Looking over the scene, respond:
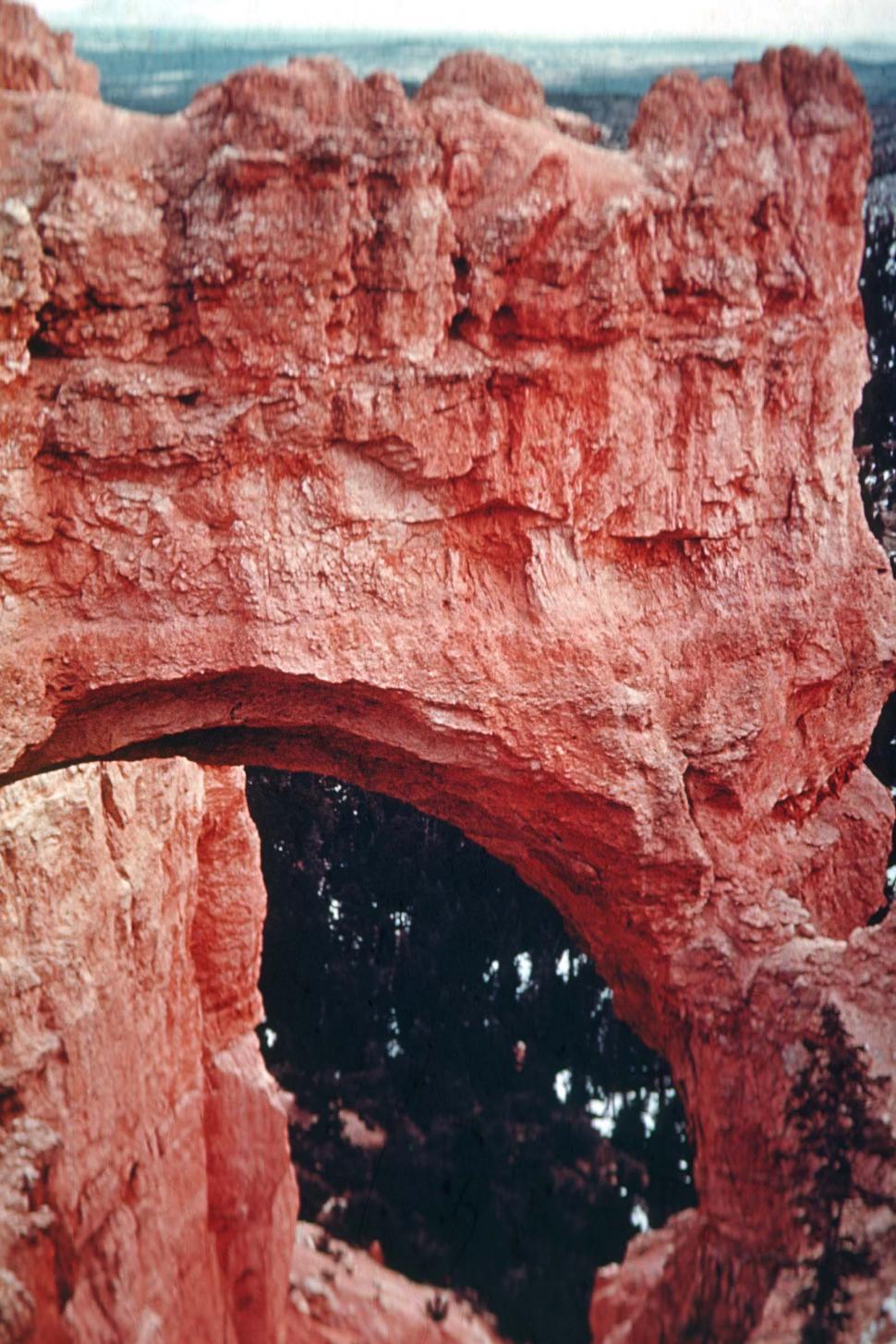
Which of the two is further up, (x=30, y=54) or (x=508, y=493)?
(x=30, y=54)

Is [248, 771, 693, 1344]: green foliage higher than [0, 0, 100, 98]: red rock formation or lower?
lower

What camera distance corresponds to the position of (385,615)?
3764 mm

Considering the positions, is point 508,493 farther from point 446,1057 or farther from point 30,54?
point 446,1057

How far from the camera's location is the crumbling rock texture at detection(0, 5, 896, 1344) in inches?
136

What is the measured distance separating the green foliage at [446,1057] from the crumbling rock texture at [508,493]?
12.8 feet

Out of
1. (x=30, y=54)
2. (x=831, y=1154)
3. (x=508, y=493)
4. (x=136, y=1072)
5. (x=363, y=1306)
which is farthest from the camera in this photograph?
(x=363, y=1306)

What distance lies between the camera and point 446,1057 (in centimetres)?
887

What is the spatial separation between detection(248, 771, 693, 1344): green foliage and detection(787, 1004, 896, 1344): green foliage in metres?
4.31

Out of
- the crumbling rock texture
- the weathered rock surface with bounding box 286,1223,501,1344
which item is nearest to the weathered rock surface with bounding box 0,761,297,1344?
the weathered rock surface with bounding box 286,1223,501,1344

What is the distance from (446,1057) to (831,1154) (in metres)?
5.17

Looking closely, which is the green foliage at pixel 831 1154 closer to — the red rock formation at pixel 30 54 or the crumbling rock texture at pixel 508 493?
the crumbling rock texture at pixel 508 493

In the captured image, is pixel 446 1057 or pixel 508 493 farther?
pixel 446 1057

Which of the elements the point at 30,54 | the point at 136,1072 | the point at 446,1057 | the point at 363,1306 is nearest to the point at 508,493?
the point at 30,54

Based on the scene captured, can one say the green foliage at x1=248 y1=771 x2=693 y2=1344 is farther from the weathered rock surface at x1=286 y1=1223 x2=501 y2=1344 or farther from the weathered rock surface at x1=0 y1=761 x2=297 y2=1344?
the weathered rock surface at x1=0 y1=761 x2=297 y2=1344
